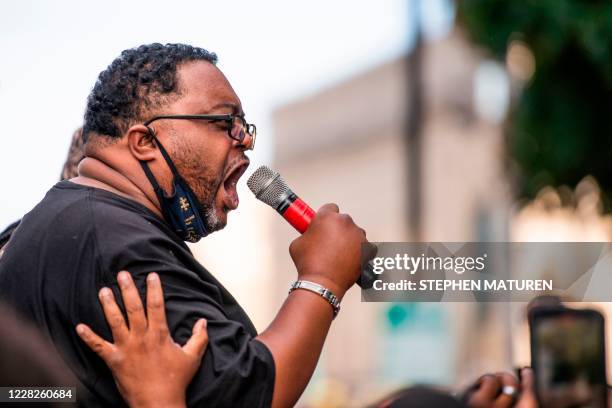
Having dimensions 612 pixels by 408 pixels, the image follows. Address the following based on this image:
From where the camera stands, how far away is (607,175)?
960 cm

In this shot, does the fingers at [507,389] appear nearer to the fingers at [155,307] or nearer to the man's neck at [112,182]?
the fingers at [155,307]

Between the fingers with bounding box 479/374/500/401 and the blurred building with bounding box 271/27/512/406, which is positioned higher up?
the blurred building with bounding box 271/27/512/406

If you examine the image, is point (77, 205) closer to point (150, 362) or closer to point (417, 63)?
point (150, 362)

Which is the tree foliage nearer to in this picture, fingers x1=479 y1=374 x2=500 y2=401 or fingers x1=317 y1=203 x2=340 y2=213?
fingers x1=317 y1=203 x2=340 y2=213

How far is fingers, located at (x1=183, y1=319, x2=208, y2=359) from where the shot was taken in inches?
89.0

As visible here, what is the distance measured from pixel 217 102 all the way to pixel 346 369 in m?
10.8

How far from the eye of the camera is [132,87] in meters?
2.62

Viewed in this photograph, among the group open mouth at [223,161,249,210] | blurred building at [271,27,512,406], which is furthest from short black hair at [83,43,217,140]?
blurred building at [271,27,512,406]

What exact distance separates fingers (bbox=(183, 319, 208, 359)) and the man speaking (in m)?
0.04

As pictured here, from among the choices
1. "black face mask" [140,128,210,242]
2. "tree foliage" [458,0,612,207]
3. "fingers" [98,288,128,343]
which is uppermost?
"tree foliage" [458,0,612,207]

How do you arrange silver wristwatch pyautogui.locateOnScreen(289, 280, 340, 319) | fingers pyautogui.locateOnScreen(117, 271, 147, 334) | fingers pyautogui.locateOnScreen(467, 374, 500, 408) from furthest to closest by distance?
silver wristwatch pyautogui.locateOnScreen(289, 280, 340, 319)
fingers pyautogui.locateOnScreen(117, 271, 147, 334)
fingers pyautogui.locateOnScreen(467, 374, 500, 408)

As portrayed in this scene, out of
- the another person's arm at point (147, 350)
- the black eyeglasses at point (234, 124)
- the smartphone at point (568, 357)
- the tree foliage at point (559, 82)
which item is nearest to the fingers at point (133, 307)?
the another person's arm at point (147, 350)

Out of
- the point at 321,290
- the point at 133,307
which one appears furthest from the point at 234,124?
the point at 133,307

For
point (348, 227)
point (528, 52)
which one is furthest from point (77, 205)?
point (528, 52)
